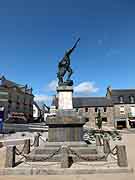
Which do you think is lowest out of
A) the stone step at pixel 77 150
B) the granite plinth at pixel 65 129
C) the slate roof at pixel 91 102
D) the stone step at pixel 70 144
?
the stone step at pixel 77 150

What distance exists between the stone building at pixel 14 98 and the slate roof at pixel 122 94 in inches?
840

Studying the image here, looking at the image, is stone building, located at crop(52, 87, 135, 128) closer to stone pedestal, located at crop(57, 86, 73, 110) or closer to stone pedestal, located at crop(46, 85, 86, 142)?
stone pedestal, located at crop(57, 86, 73, 110)

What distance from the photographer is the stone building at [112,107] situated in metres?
39.4

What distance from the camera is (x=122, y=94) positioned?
41.4 meters

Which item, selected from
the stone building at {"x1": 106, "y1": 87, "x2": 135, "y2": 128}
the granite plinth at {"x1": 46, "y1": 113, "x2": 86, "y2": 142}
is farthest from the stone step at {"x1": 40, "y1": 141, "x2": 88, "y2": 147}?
the stone building at {"x1": 106, "y1": 87, "x2": 135, "y2": 128}

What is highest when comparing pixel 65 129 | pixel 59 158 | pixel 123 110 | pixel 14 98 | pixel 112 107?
pixel 14 98

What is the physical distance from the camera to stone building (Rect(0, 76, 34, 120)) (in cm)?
3800

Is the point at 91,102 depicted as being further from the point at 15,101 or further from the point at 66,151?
the point at 66,151

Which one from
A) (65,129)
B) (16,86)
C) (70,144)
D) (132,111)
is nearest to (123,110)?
(132,111)

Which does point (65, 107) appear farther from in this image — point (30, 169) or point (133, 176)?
point (133, 176)

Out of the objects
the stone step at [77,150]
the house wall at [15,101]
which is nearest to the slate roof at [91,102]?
the house wall at [15,101]

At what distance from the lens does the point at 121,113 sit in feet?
129

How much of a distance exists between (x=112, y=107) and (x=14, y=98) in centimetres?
2189

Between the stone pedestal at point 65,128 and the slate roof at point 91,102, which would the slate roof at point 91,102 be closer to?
the slate roof at point 91,102
